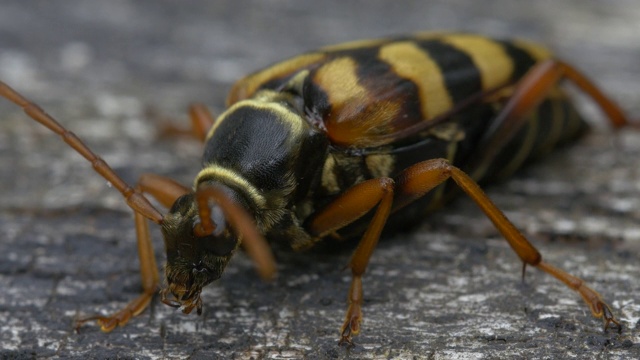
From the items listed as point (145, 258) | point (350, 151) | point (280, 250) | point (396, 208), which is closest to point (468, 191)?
point (396, 208)

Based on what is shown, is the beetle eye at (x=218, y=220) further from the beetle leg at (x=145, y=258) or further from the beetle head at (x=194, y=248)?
the beetle leg at (x=145, y=258)

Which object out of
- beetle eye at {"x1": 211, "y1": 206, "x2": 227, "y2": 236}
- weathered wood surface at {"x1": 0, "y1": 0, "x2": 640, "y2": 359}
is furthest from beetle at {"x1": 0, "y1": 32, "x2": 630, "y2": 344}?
weathered wood surface at {"x1": 0, "y1": 0, "x2": 640, "y2": 359}

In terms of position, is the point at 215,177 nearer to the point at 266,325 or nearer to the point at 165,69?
the point at 266,325

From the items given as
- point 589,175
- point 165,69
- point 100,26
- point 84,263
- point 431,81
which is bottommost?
point 589,175

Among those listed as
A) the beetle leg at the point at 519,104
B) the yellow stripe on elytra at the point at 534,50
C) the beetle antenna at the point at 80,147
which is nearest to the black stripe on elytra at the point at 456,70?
the beetle leg at the point at 519,104

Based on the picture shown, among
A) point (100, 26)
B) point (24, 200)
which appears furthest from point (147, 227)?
point (100, 26)

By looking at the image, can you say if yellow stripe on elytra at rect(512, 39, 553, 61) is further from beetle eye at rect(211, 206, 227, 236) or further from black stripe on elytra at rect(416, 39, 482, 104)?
beetle eye at rect(211, 206, 227, 236)
